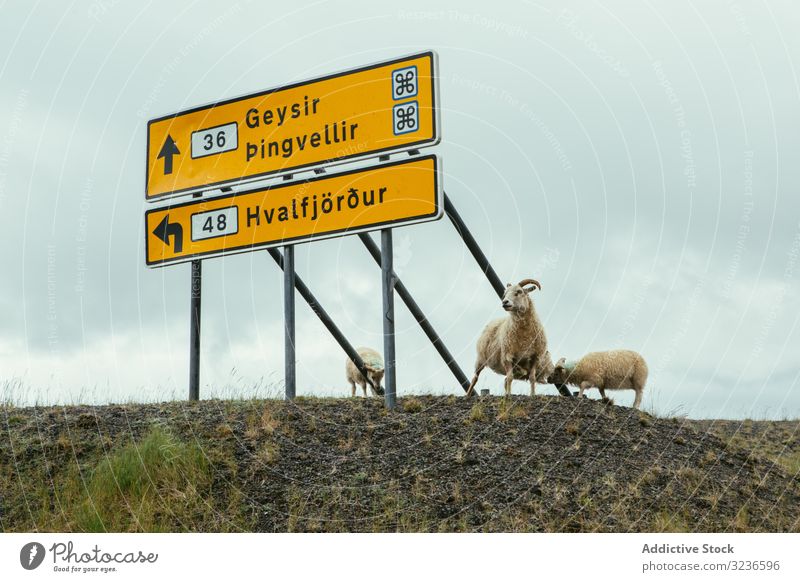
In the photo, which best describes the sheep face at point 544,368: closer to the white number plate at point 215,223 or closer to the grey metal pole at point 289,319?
the grey metal pole at point 289,319

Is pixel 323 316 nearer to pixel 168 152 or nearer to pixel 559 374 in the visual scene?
pixel 168 152

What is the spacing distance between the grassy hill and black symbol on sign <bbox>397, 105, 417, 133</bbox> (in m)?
3.77

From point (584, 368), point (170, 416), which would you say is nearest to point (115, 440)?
point (170, 416)

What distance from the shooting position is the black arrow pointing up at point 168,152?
46.8 ft

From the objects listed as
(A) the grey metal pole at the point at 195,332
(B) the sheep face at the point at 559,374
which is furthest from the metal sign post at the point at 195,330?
(B) the sheep face at the point at 559,374

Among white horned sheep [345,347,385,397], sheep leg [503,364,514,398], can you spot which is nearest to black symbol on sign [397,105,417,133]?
sheep leg [503,364,514,398]

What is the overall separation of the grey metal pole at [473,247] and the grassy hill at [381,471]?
218cm

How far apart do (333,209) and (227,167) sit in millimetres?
2413

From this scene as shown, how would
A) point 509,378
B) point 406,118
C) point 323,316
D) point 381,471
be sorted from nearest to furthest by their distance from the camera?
1. point 381,471
2. point 406,118
3. point 509,378
4. point 323,316

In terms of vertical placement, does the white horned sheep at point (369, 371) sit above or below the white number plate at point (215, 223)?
below

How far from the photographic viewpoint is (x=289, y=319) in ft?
43.4

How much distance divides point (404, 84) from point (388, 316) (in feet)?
10.2

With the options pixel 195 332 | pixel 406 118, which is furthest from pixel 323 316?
pixel 406 118

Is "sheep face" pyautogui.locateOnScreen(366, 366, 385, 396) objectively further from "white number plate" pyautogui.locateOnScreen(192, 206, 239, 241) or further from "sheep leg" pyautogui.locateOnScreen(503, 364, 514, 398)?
"white number plate" pyautogui.locateOnScreen(192, 206, 239, 241)
